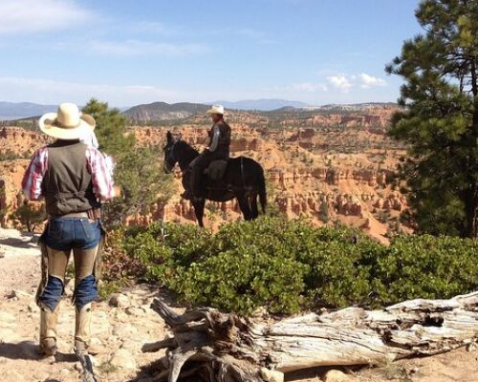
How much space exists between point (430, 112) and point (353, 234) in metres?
6.54

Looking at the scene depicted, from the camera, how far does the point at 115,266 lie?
308 inches

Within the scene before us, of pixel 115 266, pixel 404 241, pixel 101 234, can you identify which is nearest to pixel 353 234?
pixel 404 241

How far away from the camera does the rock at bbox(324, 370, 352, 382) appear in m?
4.61

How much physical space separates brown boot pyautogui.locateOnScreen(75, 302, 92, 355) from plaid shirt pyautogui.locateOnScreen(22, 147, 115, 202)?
1040 mm

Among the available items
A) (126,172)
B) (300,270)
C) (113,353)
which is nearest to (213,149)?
(300,270)

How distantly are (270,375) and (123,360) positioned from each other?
61.1 inches

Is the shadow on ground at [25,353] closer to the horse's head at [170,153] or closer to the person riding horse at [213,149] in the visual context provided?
the person riding horse at [213,149]

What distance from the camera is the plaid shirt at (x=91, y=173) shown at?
4363 mm

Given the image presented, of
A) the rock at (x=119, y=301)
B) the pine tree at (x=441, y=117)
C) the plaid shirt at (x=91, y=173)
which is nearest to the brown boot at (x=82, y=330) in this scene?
the plaid shirt at (x=91, y=173)

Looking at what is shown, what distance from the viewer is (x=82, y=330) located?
466cm

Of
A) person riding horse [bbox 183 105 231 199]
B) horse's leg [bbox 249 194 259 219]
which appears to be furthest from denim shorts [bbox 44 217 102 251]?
horse's leg [bbox 249 194 259 219]

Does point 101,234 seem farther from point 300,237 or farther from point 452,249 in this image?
point 452,249

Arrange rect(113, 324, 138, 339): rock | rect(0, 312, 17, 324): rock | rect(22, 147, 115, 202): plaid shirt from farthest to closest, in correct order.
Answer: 1. rect(0, 312, 17, 324): rock
2. rect(113, 324, 138, 339): rock
3. rect(22, 147, 115, 202): plaid shirt

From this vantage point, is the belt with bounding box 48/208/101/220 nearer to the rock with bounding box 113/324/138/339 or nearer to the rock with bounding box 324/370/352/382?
the rock with bounding box 113/324/138/339
